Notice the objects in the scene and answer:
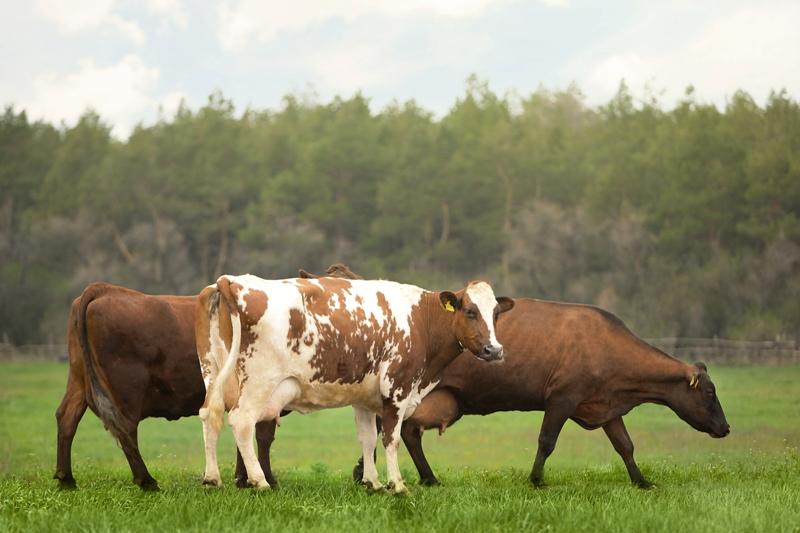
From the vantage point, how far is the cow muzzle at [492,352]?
35.8ft

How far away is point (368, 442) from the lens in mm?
11305

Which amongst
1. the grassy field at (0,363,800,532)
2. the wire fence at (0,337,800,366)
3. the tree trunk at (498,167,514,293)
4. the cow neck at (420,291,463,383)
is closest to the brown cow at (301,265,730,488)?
the grassy field at (0,363,800,532)

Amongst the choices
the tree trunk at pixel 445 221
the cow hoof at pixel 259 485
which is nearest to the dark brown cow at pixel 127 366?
the cow hoof at pixel 259 485

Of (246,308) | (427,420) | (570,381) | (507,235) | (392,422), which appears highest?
(507,235)

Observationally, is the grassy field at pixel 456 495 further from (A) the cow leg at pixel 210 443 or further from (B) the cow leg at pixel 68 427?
(B) the cow leg at pixel 68 427

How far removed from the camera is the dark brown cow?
432 inches

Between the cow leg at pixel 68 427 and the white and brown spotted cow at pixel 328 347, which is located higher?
the white and brown spotted cow at pixel 328 347

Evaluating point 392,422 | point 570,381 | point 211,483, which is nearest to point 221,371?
point 211,483

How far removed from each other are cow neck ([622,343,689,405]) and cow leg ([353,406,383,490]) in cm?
349

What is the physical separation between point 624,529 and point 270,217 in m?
63.1

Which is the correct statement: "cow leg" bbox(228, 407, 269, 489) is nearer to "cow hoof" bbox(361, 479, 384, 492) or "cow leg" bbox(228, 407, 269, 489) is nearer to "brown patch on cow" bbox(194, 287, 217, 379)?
"brown patch on cow" bbox(194, 287, 217, 379)

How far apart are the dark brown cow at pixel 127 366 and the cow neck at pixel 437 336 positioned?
2.01 meters

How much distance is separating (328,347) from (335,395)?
564 millimetres

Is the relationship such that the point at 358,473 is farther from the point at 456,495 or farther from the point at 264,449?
the point at 456,495
